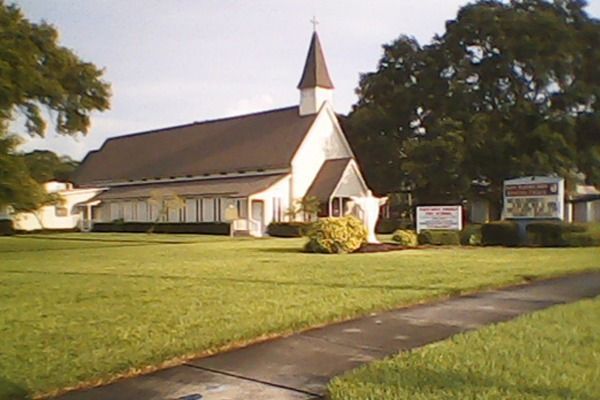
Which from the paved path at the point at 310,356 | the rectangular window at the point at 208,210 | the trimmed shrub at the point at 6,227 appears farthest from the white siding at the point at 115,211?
the paved path at the point at 310,356

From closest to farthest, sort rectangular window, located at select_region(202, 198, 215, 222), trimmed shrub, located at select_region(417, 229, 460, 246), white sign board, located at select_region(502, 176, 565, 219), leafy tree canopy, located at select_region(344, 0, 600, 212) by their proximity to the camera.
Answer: trimmed shrub, located at select_region(417, 229, 460, 246)
white sign board, located at select_region(502, 176, 565, 219)
leafy tree canopy, located at select_region(344, 0, 600, 212)
rectangular window, located at select_region(202, 198, 215, 222)

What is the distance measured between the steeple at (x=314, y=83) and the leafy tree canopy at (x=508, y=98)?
7.07 meters

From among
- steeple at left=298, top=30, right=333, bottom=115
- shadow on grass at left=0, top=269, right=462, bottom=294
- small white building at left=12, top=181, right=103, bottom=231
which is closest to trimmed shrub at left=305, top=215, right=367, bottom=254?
shadow on grass at left=0, top=269, right=462, bottom=294

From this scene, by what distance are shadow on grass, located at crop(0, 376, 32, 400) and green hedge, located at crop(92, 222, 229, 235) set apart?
3800cm

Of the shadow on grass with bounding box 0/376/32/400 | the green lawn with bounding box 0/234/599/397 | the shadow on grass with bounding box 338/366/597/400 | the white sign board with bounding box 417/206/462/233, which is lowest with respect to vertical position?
the shadow on grass with bounding box 0/376/32/400

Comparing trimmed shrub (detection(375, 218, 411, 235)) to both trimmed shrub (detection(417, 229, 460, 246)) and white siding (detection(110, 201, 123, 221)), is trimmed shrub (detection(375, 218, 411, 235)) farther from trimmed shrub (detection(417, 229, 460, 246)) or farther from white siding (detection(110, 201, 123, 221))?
white siding (detection(110, 201, 123, 221))

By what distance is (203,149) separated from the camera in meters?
53.4

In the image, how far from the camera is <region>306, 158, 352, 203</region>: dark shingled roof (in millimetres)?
44594

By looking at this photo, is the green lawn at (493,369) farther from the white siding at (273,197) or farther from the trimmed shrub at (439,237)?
the white siding at (273,197)

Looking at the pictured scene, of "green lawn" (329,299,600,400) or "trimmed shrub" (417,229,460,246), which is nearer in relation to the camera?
"green lawn" (329,299,600,400)

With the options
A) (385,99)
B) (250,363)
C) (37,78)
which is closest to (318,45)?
(385,99)

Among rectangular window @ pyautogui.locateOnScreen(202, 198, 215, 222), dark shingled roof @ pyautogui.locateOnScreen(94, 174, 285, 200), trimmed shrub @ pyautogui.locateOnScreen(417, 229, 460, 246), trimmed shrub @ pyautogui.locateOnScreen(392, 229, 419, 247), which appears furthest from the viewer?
rectangular window @ pyautogui.locateOnScreen(202, 198, 215, 222)

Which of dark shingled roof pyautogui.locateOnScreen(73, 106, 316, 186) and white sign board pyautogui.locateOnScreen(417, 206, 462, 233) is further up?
dark shingled roof pyautogui.locateOnScreen(73, 106, 316, 186)

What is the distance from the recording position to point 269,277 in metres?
14.3
